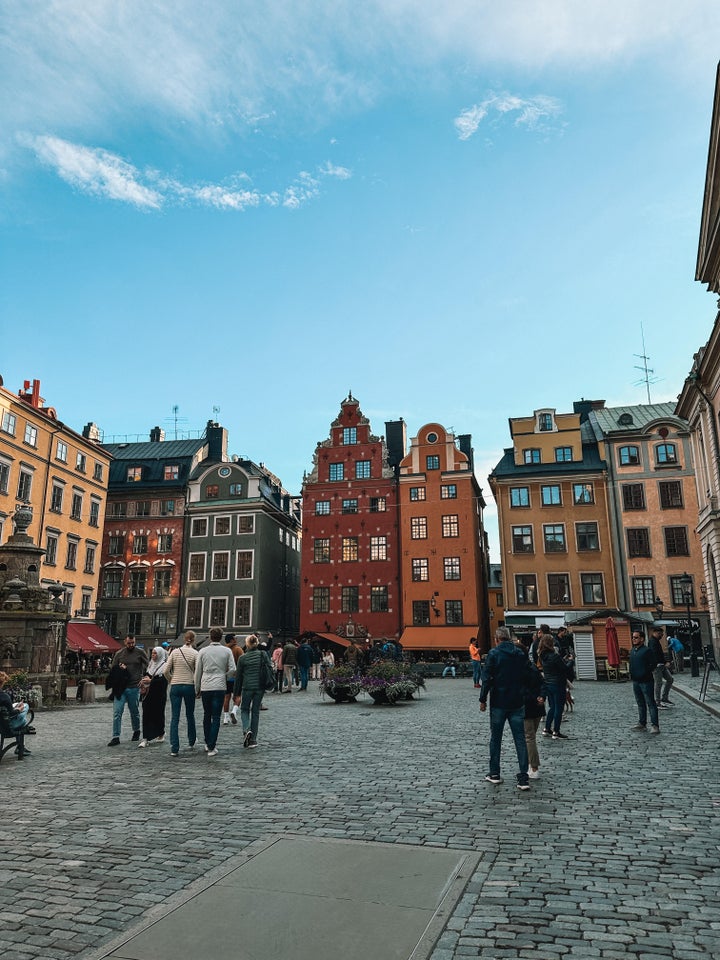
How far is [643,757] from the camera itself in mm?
9953

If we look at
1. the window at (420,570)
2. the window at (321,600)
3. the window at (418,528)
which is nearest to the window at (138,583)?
the window at (321,600)

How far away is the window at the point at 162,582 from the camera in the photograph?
161 ft

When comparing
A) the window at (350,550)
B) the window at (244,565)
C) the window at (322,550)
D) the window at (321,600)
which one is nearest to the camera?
the window at (321,600)

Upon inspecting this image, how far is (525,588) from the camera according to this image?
43250mm

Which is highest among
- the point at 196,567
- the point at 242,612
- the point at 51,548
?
the point at 51,548

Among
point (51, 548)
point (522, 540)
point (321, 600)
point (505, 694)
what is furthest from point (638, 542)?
point (505, 694)

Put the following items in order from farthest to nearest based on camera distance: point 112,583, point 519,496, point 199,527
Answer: point 199,527
point 112,583
point 519,496

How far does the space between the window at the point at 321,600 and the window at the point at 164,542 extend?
11.6 meters

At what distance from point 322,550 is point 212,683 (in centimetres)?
3763

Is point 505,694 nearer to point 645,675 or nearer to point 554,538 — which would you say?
point 645,675

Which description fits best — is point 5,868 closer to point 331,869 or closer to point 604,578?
point 331,869

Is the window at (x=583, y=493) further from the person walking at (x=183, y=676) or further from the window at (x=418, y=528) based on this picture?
the person walking at (x=183, y=676)

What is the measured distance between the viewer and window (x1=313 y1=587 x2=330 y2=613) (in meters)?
47.1

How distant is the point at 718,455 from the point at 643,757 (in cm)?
1962
